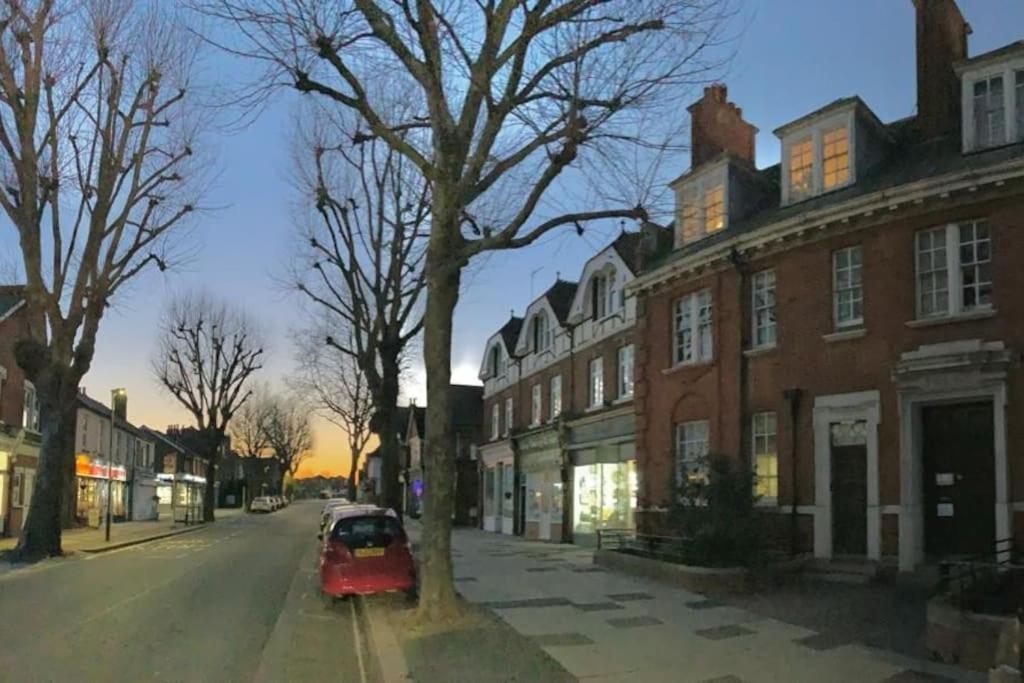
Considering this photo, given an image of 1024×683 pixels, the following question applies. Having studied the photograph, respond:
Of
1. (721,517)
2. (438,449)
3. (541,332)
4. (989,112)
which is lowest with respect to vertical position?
(721,517)

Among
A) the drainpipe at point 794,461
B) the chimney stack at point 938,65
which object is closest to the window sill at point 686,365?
the drainpipe at point 794,461

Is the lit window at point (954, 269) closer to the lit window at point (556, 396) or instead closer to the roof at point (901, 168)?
the roof at point (901, 168)

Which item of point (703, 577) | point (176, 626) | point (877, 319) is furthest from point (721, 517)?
point (176, 626)

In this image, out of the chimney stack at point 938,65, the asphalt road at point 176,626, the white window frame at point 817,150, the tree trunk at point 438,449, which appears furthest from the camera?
the white window frame at point 817,150

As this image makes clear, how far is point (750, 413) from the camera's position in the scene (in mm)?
19219

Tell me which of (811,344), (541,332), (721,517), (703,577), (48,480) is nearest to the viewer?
(703,577)

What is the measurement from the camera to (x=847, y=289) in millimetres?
17266

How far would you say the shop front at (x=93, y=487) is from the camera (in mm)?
44281

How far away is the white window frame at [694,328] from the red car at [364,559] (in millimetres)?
8541

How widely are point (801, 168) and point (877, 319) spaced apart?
13.9 ft

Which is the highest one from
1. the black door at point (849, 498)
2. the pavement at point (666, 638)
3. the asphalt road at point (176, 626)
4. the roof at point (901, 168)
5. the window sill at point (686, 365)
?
the roof at point (901, 168)

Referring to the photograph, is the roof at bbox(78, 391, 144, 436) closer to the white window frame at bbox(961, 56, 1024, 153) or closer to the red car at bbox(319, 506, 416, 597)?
the red car at bbox(319, 506, 416, 597)

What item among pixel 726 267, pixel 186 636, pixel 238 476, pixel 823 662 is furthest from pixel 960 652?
pixel 238 476

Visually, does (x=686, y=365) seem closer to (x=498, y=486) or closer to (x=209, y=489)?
(x=498, y=486)
